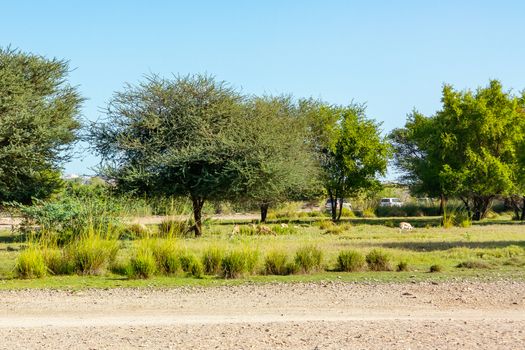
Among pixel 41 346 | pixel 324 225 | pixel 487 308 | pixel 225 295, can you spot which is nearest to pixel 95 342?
pixel 41 346

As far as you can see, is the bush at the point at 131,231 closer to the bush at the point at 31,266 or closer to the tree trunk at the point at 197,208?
the bush at the point at 31,266

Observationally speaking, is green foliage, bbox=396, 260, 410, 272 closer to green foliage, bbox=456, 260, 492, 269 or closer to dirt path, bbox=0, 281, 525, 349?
green foliage, bbox=456, 260, 492, 269

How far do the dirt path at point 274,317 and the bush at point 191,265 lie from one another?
2516 mm

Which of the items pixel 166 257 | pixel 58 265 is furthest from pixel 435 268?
pixel 58 265

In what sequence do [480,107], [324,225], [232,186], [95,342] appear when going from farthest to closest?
1. [480,107]
2. [324,225]
3. [232,186]
4. [95,342]

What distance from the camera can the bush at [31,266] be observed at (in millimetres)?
19125

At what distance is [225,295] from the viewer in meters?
16.0

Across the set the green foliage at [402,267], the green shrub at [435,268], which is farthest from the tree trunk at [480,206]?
the green shrub at [435,268]

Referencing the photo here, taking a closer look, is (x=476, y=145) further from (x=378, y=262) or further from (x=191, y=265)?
(x=191, y=265)

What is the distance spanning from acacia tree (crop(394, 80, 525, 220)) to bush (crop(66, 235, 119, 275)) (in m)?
36.4

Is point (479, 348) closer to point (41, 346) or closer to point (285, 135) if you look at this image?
point (41, 346)

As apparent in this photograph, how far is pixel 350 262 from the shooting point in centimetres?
2022

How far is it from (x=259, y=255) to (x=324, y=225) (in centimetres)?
2531

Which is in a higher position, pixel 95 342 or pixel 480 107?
pixel 480 107
